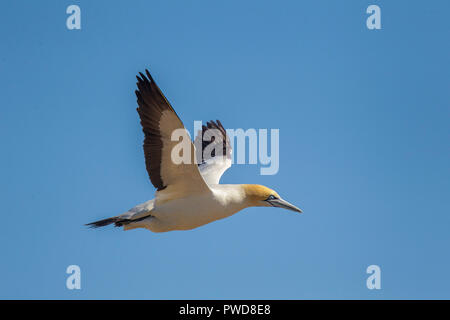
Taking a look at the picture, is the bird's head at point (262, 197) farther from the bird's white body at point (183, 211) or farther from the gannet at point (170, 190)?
the bird's white body at point (183, 211)

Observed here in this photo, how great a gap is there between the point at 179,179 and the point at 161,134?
968mm

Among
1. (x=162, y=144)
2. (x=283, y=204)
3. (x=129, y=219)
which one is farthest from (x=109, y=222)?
(x=283, y=204)

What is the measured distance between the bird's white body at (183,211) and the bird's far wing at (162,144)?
210 millimetres

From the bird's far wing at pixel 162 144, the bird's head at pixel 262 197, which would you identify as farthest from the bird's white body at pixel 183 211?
the bird's head at pixel 262 197

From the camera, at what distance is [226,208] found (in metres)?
12.1

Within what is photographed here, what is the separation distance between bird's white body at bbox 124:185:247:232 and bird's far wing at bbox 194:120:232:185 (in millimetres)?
2271

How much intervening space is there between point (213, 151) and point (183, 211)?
166 inches

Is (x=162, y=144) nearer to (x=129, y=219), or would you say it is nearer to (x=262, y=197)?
(x=129, y=219)

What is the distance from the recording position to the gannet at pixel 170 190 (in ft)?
36.9

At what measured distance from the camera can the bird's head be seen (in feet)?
41.0

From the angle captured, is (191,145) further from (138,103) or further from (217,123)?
(217,123)

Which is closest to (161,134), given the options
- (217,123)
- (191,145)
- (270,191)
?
(191,145)

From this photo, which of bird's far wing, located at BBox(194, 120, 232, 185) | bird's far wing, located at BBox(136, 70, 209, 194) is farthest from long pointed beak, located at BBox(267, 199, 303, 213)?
bird's far wing, located at BBox(194, 120, 232, 185)

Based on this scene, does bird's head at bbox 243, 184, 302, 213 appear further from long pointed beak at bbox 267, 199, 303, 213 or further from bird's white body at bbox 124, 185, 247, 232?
bird's white body at bbox 124, 185, 247, 232
